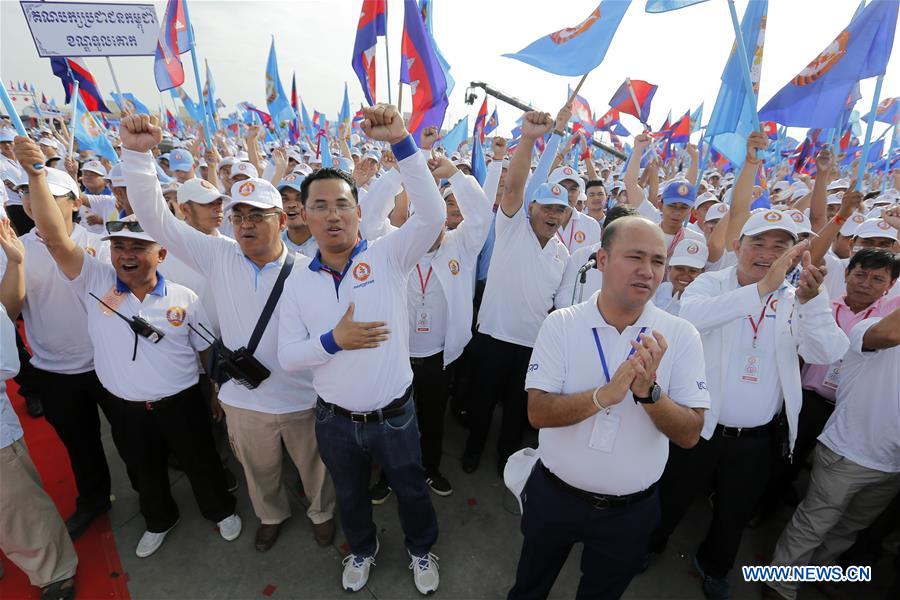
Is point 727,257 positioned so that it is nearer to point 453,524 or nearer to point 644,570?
point 644,570

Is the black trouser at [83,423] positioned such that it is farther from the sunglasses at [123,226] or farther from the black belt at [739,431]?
the black belt at [739,431]

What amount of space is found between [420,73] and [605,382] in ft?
12.4

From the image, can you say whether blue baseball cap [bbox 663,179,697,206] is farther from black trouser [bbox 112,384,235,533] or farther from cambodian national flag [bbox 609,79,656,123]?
cambodian national flag [bbox 609,79,656,123]

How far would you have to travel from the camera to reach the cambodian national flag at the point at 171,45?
631 centimetres

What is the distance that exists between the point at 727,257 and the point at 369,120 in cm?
355

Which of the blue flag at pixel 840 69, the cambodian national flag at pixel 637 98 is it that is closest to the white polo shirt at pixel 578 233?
the blue flag at pixel 840 69

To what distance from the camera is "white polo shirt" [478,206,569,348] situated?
3.55m

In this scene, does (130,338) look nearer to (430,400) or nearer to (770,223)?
(430,400)

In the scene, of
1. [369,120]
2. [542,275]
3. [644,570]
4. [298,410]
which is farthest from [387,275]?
[644,570]

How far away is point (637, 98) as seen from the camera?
29.3 ft

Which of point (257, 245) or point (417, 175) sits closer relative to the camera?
point (417, 175)

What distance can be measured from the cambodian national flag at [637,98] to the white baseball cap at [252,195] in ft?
28.7

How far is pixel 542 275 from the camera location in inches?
140

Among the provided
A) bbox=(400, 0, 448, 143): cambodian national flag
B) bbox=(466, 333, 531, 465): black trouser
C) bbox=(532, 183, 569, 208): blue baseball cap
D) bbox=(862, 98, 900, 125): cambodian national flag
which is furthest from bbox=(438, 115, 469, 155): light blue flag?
bbox=(862, 98, 900, 125): cambodian national flag
